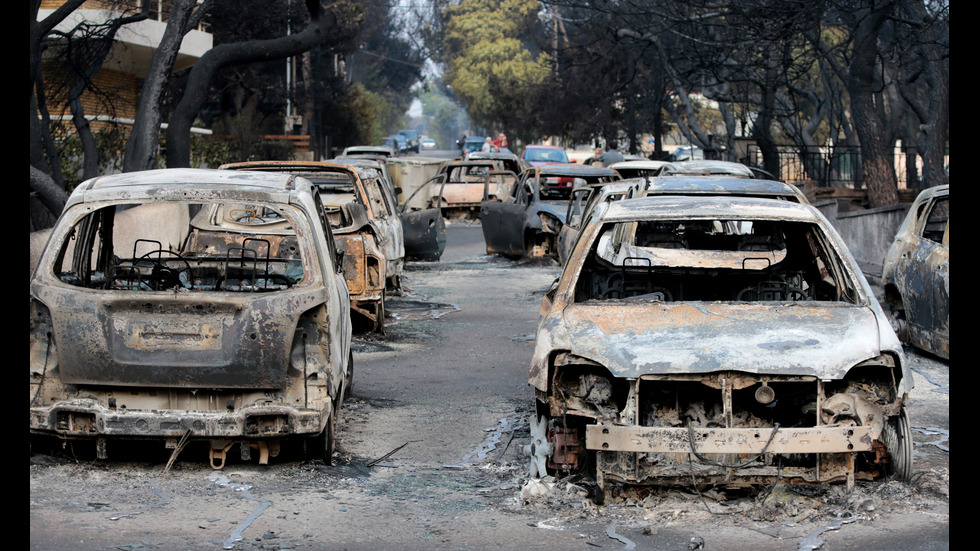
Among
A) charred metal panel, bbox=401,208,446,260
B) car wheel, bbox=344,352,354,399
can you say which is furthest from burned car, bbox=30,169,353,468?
charred metal panel, bbox=401,208,446,260

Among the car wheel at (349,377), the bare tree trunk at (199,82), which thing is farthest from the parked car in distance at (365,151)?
the car wheel at (349,377)

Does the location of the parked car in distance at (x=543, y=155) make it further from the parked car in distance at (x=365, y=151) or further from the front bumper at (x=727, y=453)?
the front bumper at (x=727, y=453)

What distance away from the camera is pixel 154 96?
15.1 metres

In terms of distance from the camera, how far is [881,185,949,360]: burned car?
9688mm

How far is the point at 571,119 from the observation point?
165ft

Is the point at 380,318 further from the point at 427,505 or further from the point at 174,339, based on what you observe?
the point at 427,505

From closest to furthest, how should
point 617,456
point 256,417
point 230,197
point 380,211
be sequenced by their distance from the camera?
point 617,456
point 256,417
point 230,197
point 380,211

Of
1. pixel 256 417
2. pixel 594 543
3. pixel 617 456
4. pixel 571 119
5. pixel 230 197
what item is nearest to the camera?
pixel 594 543

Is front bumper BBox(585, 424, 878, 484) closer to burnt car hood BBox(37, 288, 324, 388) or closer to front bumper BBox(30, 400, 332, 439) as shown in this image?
front bumper BBox(30, 400, 332, 439)

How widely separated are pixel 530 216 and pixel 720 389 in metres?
13.2

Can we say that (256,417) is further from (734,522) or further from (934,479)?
Result: (934,479)

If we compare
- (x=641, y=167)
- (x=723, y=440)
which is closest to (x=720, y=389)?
(x=723, y=440)
